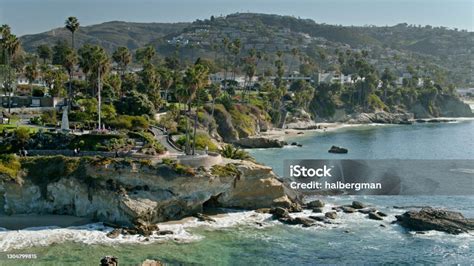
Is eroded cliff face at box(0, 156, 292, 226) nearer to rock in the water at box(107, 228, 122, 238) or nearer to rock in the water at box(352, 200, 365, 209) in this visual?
rock in the water at box(107, 228, 122, 238)

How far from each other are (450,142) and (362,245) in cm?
8088

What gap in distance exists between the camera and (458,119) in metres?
183

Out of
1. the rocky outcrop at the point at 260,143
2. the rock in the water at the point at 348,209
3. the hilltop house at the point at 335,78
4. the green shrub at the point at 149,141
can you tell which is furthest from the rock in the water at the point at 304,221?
the hilltop house at the point at 335,78

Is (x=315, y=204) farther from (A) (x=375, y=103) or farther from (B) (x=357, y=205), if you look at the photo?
(A) (x=375, y=103)

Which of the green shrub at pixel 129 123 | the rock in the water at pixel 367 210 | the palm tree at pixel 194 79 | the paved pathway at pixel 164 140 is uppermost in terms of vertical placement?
the palm tree at pixel 194 79

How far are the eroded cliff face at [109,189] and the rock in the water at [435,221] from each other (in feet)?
57.1

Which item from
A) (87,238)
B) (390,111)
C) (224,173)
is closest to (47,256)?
(87,238)

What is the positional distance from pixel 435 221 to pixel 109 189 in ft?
95.8

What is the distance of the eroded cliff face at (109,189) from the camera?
160 feet

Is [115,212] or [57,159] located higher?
[57,159]

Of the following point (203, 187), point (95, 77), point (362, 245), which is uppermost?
point (95, 77)

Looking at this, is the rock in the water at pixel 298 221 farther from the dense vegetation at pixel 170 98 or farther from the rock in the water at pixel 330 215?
the dense vegetation at pixel 170 98

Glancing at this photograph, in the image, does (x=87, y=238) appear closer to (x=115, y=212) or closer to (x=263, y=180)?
(x=115, y=212)
